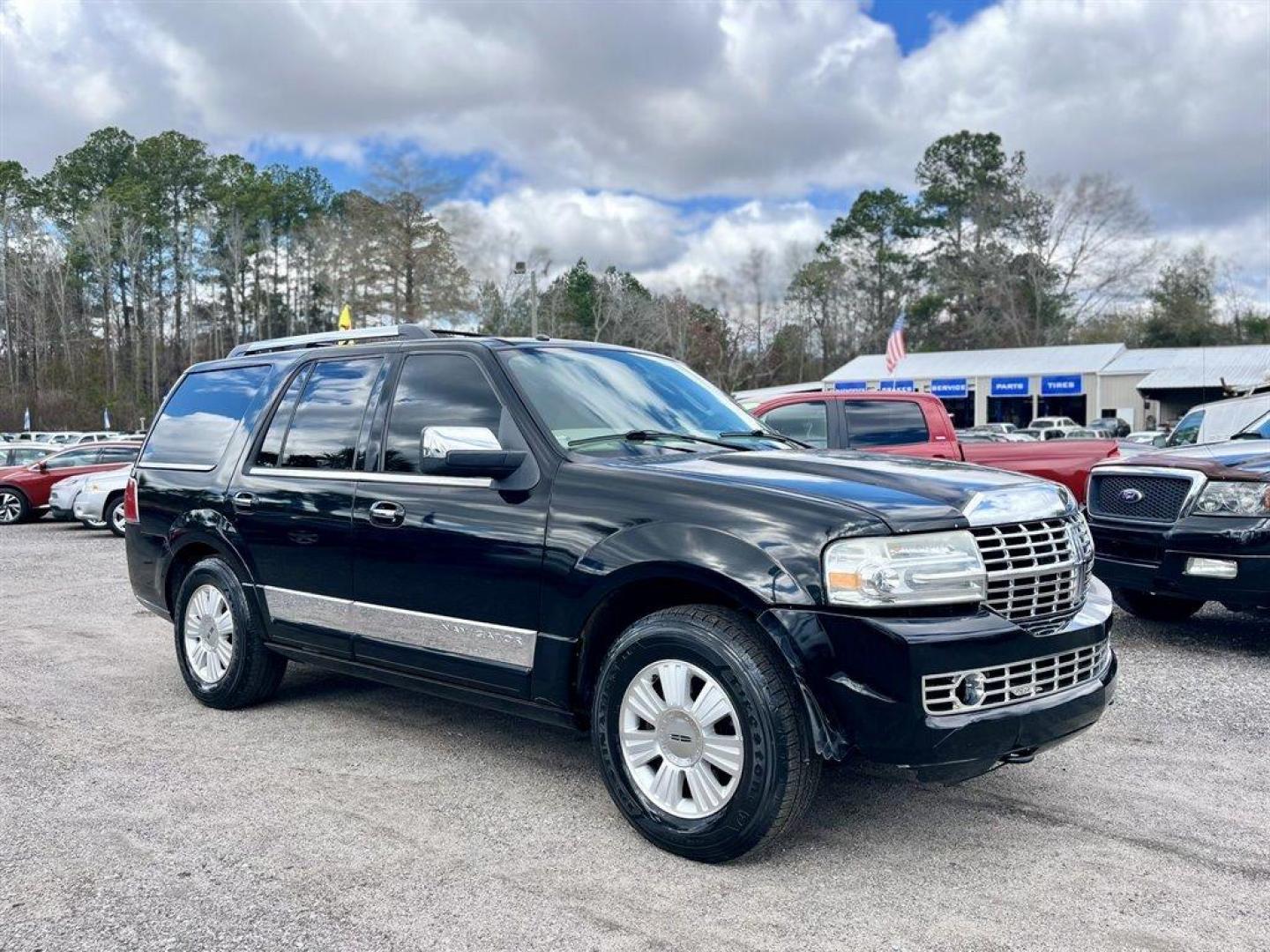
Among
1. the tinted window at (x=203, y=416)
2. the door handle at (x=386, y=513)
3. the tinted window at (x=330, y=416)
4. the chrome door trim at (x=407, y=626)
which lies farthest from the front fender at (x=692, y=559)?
the tinted window at (x=203, y=416)

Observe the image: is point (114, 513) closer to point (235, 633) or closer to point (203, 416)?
point (203, 416)

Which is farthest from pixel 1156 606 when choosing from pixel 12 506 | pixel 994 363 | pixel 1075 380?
pixel 994 363

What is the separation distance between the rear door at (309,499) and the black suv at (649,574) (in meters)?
0.01

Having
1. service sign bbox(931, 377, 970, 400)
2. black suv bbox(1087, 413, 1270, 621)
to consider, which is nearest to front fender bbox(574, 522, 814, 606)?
black suv bbox(1087, 413, 1270, 621)

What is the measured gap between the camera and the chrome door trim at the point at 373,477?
Answer: 13.8 feet

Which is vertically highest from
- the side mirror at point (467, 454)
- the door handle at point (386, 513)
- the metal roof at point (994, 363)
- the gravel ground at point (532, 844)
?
the metal roof at point (994, 363)

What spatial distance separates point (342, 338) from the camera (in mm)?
5496

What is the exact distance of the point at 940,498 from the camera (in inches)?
136

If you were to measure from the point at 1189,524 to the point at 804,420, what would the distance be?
4.03 meters

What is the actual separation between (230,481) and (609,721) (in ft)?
9.05

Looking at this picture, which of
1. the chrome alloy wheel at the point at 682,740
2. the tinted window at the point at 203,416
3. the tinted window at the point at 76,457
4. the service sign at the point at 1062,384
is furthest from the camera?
the service sign at the point at 1062,384

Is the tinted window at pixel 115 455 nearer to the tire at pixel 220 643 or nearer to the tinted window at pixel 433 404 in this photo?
the tire at pixel 220 643

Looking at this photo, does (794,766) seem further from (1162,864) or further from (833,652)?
(1162,864)

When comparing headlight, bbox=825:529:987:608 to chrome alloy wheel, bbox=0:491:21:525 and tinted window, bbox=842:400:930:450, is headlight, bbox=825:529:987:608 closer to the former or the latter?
tinted window, bbox=842:400:930:450
